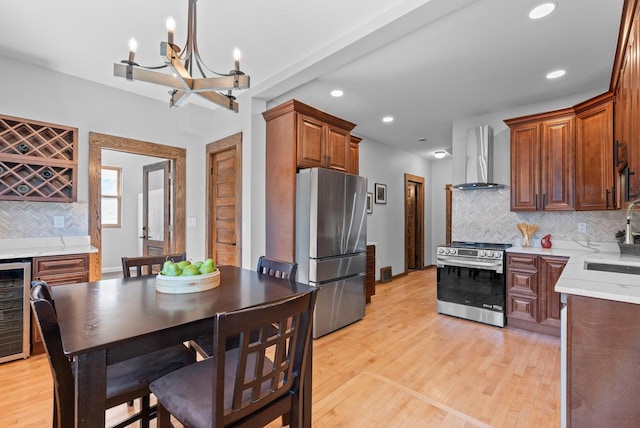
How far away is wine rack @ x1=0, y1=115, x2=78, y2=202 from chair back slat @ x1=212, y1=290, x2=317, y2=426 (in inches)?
116

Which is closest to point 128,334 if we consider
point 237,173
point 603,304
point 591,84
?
point 603,304

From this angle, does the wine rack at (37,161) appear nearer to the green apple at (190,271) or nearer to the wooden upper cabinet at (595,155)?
the green apple at (190,271)

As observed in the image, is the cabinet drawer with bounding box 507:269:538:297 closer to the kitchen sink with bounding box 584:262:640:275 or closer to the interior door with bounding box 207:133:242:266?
the kitchen sink with bounding box 584:262:640:275

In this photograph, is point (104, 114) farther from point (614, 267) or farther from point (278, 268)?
point (614, 267)

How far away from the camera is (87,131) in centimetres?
334

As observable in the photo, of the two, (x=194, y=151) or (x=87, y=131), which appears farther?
(x=194, y=151)

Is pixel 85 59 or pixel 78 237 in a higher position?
pixel 85 59

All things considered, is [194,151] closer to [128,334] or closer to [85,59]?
[85,59]

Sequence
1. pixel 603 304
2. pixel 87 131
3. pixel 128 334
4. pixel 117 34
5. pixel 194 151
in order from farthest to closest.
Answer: pixel 194 151
pixel 87 131
pixel 117 34
pixel 603 304
pixel 128 334

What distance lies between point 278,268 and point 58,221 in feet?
8.74

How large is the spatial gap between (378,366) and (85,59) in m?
3.86

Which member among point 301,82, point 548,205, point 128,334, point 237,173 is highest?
point 301,82

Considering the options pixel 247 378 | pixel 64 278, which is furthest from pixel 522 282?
pixel 64 278

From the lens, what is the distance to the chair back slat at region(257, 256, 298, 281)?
199cm
